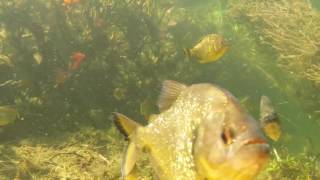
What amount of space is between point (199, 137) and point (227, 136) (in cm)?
20

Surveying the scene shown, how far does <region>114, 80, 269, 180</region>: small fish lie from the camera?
169 centimetres

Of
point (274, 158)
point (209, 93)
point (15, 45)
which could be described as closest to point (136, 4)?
point (15, 45)

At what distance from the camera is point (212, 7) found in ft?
52.1

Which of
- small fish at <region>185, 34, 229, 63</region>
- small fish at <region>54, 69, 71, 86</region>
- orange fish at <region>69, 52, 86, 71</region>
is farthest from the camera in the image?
orange fish at <region>69, 52, 86, 71</region>

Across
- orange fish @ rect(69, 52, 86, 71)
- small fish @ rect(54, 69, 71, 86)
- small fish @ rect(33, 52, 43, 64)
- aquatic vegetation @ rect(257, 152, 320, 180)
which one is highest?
small fish @ rect(33, 52, 43, 64)

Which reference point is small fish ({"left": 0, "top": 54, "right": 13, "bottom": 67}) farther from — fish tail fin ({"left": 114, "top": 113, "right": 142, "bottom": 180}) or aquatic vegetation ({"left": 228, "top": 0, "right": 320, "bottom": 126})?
fish tail fin ({"left": 114, "top": 113, "right": 142, "bottom": 180})

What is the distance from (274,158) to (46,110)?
5.30m

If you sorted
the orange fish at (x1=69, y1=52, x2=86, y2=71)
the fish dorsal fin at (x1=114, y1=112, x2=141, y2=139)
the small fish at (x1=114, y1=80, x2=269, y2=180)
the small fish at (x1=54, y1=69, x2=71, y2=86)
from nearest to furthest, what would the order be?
1. the small fish at (x1=114, y1=80, x2=269, y2=180)
2. the fish dorsal fin at (x1=114, y1=112, x2=141, y2=139)
3. the small fish at (x1=54, y1=69, x2=71, y2=86)
4. the orange fish at (x1=69, y1=52, x2=86, y2=71)

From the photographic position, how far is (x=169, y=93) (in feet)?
7.96

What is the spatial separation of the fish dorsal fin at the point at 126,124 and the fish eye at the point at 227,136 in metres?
0.74

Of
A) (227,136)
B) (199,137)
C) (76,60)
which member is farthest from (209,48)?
(227,136)

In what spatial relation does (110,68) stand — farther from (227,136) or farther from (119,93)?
(227,136)

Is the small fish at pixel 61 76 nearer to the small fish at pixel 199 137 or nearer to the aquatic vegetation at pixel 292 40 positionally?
the aquatic vegetation at pixel 292 40

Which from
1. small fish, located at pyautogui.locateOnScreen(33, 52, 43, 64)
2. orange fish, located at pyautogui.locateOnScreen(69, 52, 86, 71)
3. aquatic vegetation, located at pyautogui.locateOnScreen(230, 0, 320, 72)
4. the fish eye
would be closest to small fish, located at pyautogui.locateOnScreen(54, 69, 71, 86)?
orange fish, located at pyautogui.locateOnScreen(69, 52, 86, 71)
